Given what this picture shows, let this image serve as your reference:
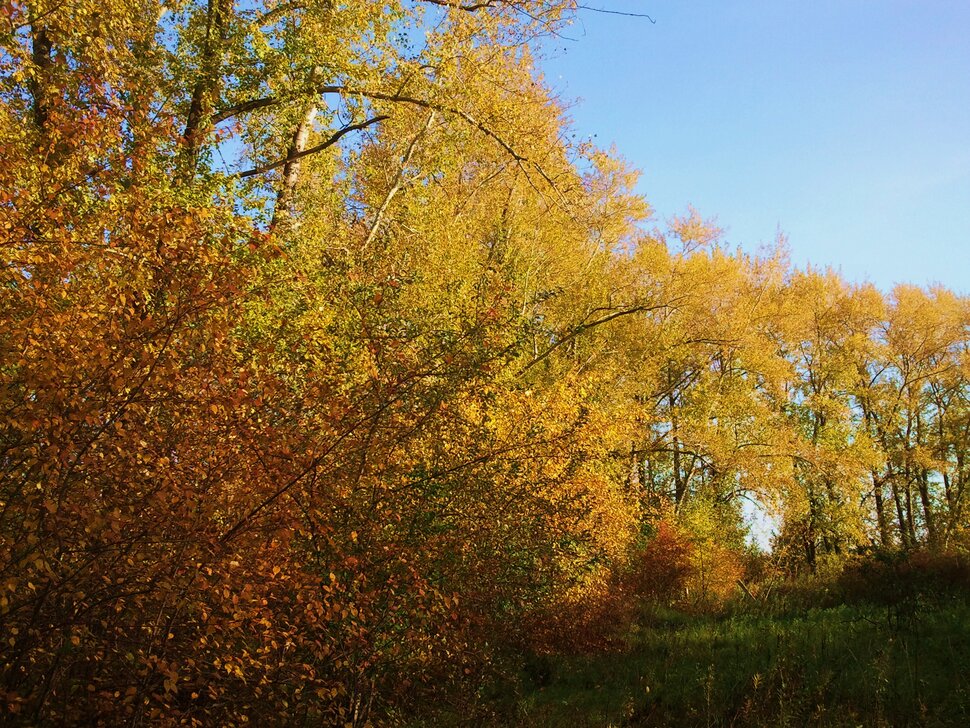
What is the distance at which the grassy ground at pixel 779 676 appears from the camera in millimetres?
5965

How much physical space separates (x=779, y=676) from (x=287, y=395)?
620 centimetres

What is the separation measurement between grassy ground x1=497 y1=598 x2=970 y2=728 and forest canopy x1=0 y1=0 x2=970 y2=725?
938 mm

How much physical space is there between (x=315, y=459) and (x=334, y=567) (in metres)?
1.34

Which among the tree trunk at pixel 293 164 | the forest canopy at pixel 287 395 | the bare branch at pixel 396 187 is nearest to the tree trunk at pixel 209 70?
the forest canopy at pixel 287 395

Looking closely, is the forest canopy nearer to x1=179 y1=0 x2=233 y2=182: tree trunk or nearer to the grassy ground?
x1=179 y1=0 x2=233 y2=182: tree trunk

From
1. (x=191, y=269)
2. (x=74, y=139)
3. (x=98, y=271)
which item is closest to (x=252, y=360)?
(x=191, y=269)

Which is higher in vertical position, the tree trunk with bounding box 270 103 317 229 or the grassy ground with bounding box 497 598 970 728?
the tree trunk with bounding box 270 103 317 229

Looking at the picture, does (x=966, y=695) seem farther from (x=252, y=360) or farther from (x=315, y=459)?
(x=252, y=360)

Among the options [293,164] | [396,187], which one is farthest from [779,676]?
[396,187]

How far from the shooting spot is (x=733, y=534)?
65.7 ft

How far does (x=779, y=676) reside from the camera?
7.09 m

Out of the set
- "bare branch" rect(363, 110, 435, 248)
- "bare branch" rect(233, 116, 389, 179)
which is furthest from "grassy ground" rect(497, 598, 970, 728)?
"bare branch" rect(363, 110, 435, 248)

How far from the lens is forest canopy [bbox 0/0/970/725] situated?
346 centimetres

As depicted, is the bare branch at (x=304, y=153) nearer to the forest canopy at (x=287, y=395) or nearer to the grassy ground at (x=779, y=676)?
the forest canopy at (x=287, y=395)
